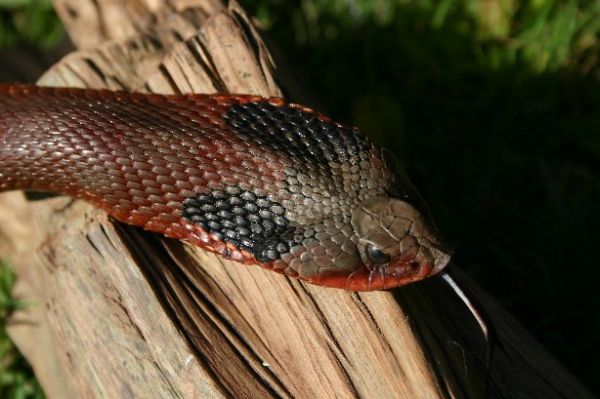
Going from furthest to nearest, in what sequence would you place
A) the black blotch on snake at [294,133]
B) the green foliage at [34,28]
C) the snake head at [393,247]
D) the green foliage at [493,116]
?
the green foliage at [34,28] < the green foliage at [493,116] < the black blotch on snake at [294,133] < the snake head at [393,247]

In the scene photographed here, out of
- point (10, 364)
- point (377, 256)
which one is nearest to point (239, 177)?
point (377, 256)

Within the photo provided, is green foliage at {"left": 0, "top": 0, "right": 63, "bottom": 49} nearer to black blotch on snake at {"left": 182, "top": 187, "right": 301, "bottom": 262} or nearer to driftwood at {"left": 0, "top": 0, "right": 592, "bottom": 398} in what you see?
driftwood at {"left": 0, "top": 0, "right": 592, "bottom": 398}

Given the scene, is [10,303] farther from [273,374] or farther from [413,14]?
[413,14]

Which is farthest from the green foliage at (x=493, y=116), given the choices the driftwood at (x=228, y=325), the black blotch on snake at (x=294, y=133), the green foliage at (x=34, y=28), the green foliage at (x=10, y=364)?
the green foliage at (x=10, y=364)

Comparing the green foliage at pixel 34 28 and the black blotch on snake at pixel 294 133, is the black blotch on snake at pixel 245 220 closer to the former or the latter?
the black blotch on snake at pixel 294 133

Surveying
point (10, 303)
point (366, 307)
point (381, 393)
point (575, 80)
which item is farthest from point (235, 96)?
point (575, 80)

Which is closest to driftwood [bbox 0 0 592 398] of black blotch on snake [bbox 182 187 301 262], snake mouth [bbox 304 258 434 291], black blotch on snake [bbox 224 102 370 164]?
snake mouth [bbox 304 258 434 291]
